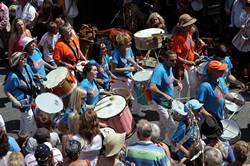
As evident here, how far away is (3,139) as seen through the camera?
285 inches

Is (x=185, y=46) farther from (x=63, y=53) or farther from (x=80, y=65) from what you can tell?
(x=63, y=53)

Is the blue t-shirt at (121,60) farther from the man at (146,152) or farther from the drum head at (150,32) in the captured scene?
the man at (146,152)

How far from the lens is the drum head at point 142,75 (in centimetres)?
1026

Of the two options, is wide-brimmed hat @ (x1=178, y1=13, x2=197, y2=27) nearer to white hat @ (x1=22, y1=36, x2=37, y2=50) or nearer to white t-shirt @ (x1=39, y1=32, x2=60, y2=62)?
white t-shirt @ (x1=39, y1=32, x2=60, y2=62)

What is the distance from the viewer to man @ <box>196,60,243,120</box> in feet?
28.5

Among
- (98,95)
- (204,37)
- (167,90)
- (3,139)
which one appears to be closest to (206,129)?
(167,90)

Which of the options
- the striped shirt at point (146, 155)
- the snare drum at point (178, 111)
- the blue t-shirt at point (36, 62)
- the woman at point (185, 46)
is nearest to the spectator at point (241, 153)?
the striped shirt at point (146, 155)

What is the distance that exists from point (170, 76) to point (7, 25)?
5.01 metres

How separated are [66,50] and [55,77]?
772 mm

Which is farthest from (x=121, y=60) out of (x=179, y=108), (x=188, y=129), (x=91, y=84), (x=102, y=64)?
(x=188, y=129)

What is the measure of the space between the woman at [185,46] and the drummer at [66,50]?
1.63 m

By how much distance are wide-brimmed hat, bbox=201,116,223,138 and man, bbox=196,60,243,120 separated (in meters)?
0.50

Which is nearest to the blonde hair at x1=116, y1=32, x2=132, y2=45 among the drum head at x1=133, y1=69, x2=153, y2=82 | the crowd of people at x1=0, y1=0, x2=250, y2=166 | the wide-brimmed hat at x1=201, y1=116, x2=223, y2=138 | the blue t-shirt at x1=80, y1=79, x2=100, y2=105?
the crowd of people at x1=0, y1=0, x2=250, y2=166

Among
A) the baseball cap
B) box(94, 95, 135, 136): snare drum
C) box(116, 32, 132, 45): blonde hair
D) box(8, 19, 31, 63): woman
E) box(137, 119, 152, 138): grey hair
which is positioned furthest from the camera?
box(8, 19, 31, 63): woman
